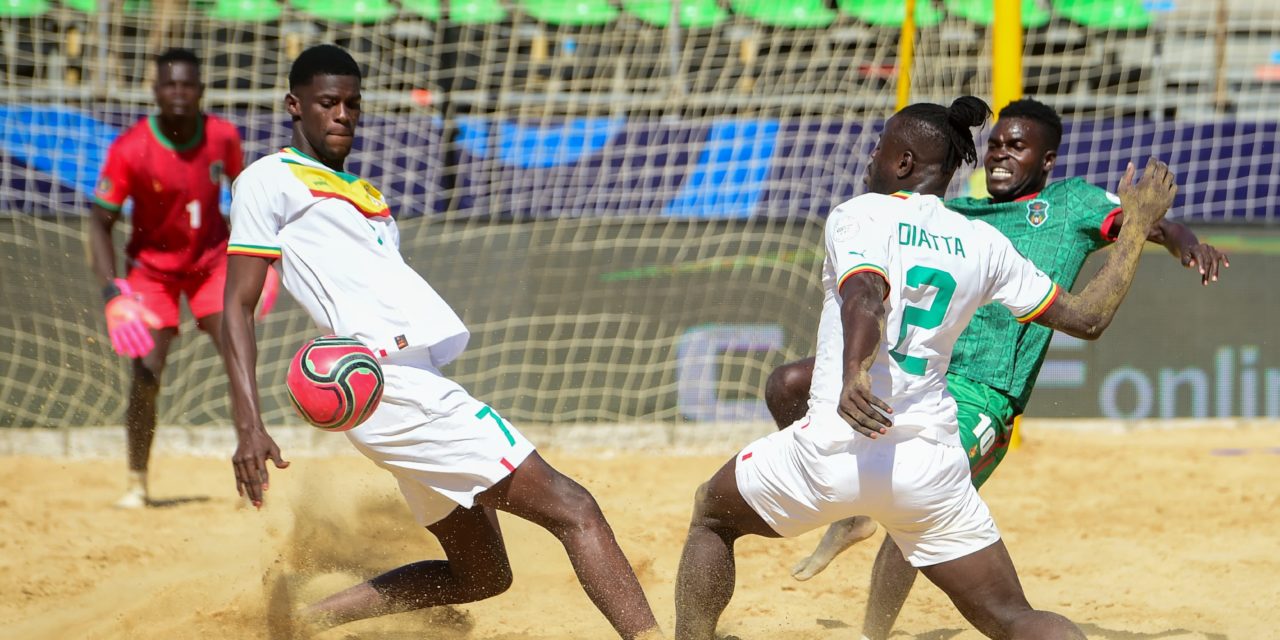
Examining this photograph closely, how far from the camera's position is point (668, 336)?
352 inches

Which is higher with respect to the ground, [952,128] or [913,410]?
[952,128]

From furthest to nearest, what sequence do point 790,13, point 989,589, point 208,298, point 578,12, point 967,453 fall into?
point 578,12
point 790,13
point 208,298
point 967,453
point 989,589

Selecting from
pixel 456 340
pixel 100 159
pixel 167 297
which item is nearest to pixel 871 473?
pixel 456 340

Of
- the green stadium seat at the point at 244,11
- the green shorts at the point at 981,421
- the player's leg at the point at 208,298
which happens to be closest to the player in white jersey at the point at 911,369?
the green shorts at the point at 981,421

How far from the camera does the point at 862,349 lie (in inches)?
121

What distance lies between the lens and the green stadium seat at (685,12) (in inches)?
425

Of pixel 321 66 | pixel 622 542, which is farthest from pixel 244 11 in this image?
pixel 321 66

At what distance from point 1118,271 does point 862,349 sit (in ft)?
3.37

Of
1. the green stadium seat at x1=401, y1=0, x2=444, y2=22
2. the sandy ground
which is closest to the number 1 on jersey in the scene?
the sandy ground

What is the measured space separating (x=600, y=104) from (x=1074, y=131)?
3638 mm

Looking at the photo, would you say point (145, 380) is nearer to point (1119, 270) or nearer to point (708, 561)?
point (708, 561)

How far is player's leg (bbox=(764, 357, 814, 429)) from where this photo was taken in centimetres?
423

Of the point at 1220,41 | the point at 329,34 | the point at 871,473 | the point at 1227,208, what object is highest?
the point at 1220,41

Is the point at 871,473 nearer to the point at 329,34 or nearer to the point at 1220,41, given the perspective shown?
the point at 329,34
